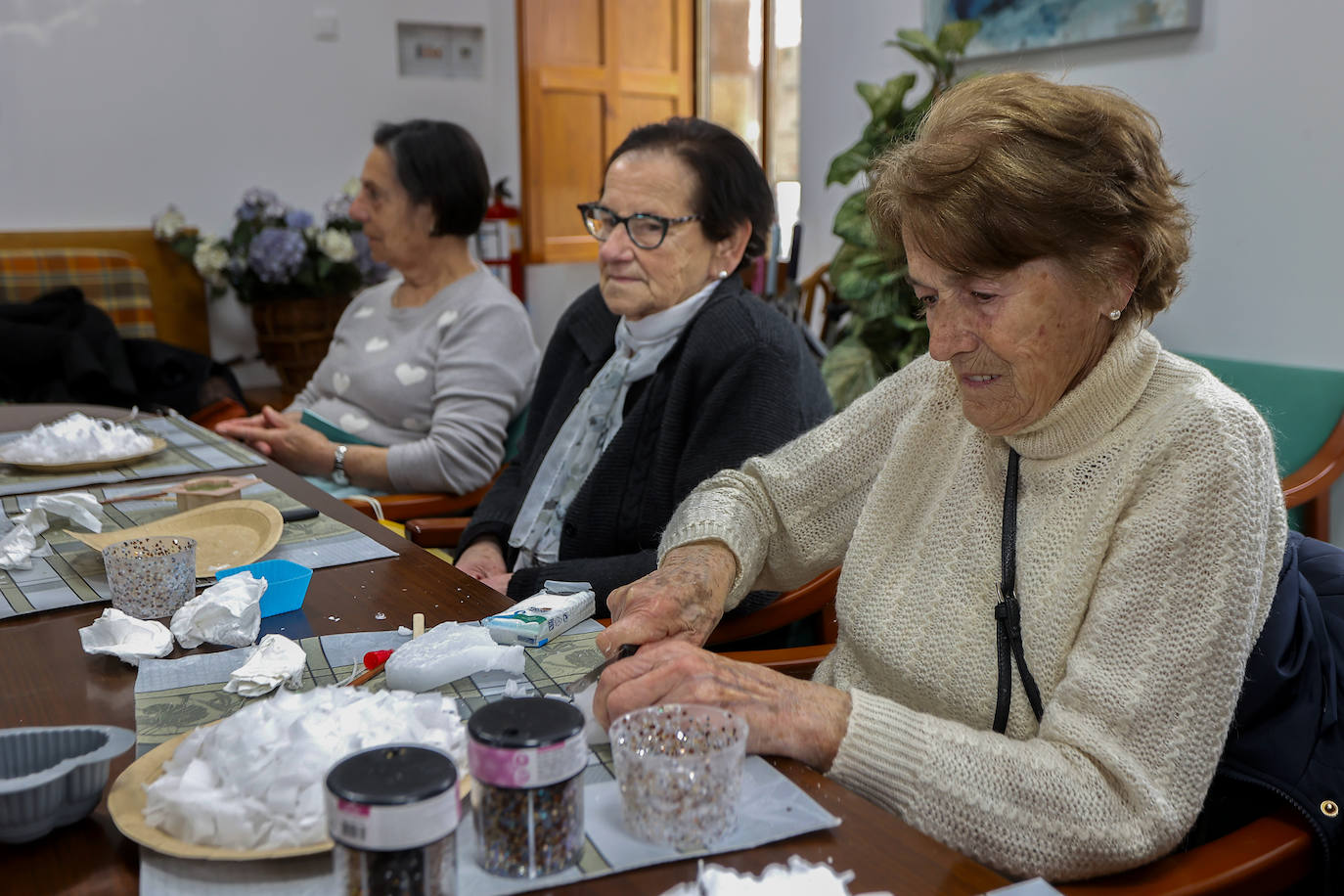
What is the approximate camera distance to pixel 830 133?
4.04m

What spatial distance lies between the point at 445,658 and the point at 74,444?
4.30ft

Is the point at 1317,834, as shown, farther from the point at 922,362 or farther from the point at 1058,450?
the point at 922,362

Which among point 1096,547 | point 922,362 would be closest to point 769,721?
point 1096,547

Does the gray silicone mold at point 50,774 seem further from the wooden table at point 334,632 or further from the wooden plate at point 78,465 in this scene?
the wooden plate at point 78,465

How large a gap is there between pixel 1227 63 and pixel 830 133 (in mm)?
1542

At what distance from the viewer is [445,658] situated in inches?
40.8

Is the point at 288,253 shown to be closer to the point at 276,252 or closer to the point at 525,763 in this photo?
the point at 276,252

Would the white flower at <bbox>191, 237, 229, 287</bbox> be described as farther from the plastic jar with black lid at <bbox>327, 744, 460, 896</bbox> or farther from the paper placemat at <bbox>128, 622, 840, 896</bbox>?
the plastic jar with black lid at <bbox>327, 744, 460, 896</bbox>

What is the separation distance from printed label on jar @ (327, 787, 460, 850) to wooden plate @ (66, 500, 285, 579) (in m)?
0.87

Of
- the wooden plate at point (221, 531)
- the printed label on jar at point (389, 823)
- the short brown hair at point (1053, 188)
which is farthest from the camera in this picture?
the wooden plate at point (221, 531)

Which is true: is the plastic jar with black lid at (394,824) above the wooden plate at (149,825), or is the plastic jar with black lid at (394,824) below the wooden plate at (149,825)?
above

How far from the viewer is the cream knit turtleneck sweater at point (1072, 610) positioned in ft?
2.94

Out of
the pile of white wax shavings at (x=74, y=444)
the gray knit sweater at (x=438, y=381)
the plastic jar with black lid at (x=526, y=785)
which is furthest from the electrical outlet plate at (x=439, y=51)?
the plastic jar with black lid at (x=526, y=785)

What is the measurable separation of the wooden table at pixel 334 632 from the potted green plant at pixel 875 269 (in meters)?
1.95
